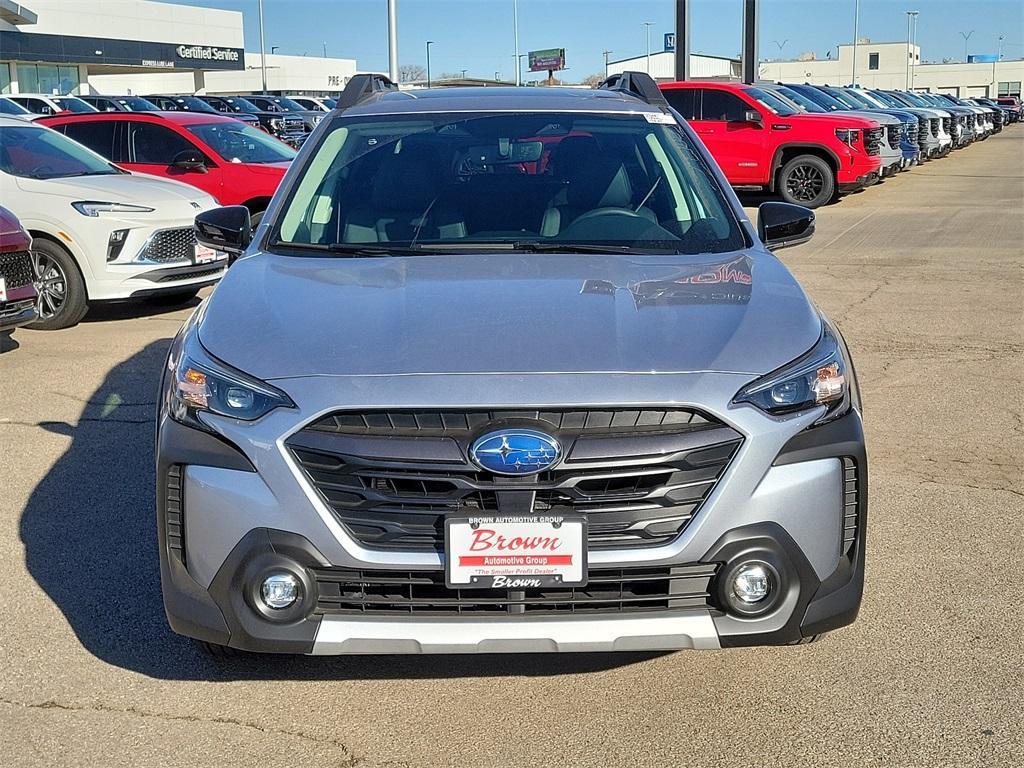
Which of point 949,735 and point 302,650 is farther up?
point 302,650

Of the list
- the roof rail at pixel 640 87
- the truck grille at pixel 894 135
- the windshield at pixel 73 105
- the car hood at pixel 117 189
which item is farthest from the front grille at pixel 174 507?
the windshield at pixel 73 105

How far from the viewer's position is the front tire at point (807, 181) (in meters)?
19.1

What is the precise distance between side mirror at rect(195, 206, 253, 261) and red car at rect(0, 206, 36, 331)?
3516 mm

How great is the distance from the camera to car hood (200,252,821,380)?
3090 millimetres

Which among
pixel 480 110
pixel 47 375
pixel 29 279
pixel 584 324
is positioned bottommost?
pixel 47 375

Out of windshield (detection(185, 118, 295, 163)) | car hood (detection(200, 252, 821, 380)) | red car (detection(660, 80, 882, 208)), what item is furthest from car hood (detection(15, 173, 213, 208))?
red car (detection(660, 80, 882, 208))

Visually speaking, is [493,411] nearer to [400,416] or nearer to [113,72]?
[400,416]

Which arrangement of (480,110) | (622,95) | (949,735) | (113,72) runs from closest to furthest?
(949,735) < (480,110) < (622,95) < (113,72)

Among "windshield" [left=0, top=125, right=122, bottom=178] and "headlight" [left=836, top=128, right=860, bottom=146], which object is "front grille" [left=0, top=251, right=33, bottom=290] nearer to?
"windshield" [left=0, top=125, right=122, bottom=178]

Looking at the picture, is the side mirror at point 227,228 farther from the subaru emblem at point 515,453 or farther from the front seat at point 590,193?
the subaru emblem at point 515,453

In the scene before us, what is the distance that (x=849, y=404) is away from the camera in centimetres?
326

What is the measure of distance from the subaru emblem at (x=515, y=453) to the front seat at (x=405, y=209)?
1.51m

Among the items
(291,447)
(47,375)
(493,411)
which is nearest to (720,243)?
(493,411)

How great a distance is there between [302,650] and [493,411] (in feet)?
2.51
